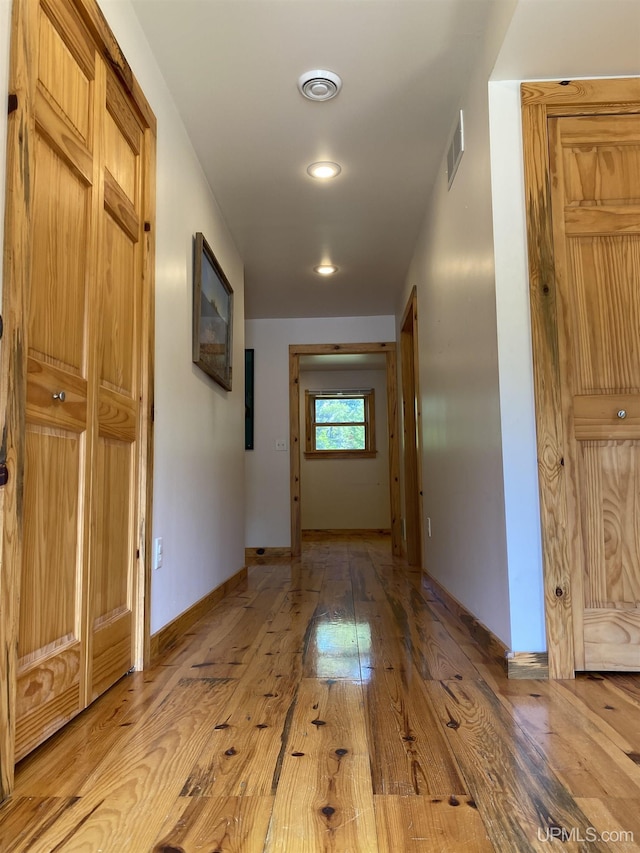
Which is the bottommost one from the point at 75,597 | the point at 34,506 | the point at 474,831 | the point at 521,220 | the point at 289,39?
the point at 474,831

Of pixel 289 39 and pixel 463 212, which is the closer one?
pixel 289 39

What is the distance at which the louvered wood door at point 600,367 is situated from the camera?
5.84 ft

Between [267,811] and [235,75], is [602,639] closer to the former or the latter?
[267,811]

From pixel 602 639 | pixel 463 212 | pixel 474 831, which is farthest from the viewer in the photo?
pixel 463 212

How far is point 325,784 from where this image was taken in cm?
108

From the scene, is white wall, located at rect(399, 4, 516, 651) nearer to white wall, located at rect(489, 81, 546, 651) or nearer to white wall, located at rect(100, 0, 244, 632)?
white wall, located at rect(489, 81, 546, 651)

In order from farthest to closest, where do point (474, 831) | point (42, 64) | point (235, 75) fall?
point (235, 75)
point (42, 64)
point (474, 831)

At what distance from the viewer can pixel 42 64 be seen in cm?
131

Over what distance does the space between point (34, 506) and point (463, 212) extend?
1.97m

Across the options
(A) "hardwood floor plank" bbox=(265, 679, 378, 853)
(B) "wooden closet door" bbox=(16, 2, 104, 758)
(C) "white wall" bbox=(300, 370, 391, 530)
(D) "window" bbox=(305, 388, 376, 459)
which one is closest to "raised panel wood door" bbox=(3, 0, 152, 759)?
(B) "wooden closet door" bbox=(16, 2, 104, 758)

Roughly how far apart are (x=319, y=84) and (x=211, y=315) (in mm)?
1166

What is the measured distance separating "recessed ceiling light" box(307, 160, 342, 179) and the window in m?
5.11

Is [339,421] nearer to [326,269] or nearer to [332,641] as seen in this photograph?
[326,269]

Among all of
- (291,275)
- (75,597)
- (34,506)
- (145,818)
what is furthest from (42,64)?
(291,275)
